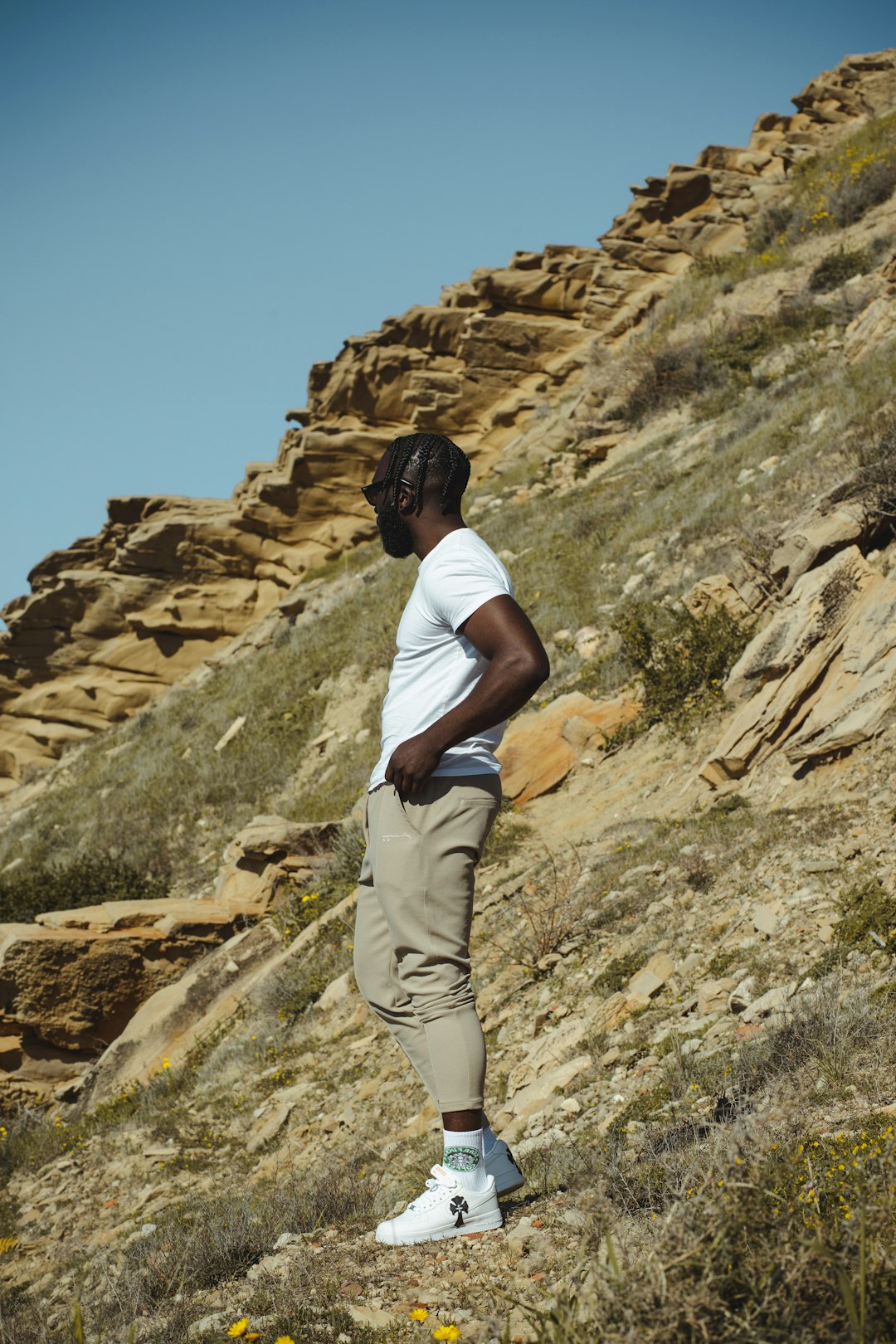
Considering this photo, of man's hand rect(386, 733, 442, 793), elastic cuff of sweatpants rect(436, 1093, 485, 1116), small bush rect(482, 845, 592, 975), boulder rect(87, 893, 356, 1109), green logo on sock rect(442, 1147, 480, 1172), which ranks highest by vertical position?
man's hand rect(386, 733, 442, 793)

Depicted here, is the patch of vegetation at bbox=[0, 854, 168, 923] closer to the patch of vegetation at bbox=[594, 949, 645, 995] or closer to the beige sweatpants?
the patch of vegetation at bbox=[594, 949, 645, 995]

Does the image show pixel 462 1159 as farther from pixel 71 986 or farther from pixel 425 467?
pixel 71 986

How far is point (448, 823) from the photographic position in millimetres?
2629

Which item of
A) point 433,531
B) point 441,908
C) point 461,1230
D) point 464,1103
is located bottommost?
point 461,1230

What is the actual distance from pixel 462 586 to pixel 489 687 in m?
0.29

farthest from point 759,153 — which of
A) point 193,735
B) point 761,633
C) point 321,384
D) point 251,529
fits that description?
point 761,633

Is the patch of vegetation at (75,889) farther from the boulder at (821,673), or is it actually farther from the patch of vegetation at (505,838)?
the boulder at (821,673)

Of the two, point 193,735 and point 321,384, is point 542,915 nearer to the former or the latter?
point 193,735

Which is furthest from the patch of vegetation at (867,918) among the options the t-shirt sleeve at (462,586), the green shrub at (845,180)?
the green shrub at (845,180)

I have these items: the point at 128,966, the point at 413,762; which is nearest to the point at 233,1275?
the point at 413,762

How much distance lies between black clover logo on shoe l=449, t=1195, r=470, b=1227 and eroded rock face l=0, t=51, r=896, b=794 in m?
20.9

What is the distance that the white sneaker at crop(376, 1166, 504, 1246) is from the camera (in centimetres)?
257

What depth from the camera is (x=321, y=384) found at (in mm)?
25391

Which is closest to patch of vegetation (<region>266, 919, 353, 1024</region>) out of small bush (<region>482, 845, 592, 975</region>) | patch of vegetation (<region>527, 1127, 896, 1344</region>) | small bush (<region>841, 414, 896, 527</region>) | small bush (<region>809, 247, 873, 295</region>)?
small bush (<region>482, 845, 592, 975</region>)
